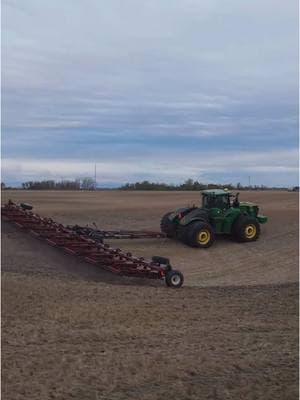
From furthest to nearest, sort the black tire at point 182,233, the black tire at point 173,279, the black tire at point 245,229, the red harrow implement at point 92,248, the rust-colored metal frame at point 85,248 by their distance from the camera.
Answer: the black tire at point 245,229 < the black tire at point 182,233 < the rust-colored metal frame at point 85,248 < the red harrow implement at point 92,248 < the black tire at point 173,279

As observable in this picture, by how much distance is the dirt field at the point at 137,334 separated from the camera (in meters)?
6.50

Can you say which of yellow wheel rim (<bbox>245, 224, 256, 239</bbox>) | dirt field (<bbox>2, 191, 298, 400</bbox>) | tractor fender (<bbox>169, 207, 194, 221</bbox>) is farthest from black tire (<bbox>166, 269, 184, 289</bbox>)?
yellow wheel rim (<bbox>245, 224, 256, 239</bbox>)

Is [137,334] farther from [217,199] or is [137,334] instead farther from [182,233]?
[217,199]

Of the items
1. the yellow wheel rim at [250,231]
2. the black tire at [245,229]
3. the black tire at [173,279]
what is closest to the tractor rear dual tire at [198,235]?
the black tire at [245,229]

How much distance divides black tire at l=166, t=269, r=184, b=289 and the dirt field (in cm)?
56

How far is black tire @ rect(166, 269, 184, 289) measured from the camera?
1496cm

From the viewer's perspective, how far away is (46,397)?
20.2 ft

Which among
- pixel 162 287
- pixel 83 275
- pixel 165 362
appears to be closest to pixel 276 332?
pixel 165 362

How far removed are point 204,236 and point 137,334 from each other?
12.3 metres

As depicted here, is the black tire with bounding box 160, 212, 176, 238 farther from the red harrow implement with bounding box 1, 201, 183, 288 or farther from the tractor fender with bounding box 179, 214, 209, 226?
the red harrow implement with bounding box 1, 201, 183, 288

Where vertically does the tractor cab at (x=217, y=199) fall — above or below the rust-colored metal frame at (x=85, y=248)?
above

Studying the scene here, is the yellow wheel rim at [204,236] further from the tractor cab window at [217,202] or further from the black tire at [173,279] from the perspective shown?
the black tire at [173,279]

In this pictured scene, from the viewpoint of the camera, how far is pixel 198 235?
20.7 metres

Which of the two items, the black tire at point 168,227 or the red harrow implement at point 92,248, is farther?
the black tire at point 168,227
